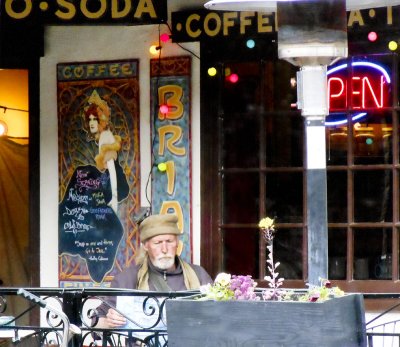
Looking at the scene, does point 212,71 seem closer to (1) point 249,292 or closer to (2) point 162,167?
(2) point 162,167

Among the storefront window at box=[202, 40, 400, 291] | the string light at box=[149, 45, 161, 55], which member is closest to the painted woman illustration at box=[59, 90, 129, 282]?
the string light at box=[149, 45, 161, 55]

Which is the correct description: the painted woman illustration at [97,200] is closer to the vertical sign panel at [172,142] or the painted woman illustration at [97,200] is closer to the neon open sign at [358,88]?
the vertical sign panel at [172,142]

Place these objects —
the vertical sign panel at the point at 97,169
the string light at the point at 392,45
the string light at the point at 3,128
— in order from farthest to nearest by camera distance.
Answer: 1. the string light at the point at 3,128
2. the vertical sign panel at the point at 97,169
3. the string light at the point at 392,45

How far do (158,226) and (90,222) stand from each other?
1.06 metres

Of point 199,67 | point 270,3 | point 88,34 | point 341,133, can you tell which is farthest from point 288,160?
point 270,3

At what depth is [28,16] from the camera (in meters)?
8.50

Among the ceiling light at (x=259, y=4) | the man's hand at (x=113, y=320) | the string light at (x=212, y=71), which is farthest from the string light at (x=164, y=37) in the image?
the ceiling light at (x=259, y=4)

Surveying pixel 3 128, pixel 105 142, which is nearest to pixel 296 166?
pixel 105 142

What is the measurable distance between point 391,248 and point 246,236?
1131 mm

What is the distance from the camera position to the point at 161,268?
8.44 metres

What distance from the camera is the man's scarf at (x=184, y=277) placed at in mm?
8398

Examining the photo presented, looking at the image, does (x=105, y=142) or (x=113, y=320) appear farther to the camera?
(x=105, y=142)

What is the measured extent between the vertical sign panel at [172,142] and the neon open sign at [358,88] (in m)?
1.14

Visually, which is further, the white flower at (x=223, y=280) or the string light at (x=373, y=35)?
the string light at (x=373, y=35)
